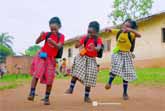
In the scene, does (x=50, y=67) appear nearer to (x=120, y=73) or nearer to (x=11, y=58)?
(x=120, y=73)

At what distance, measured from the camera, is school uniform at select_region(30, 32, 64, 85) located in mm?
8602

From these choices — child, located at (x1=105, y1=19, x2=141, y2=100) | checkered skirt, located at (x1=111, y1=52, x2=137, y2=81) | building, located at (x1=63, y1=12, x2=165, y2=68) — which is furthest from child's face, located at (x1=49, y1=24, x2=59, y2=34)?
building, located at (x1=63, y1=12, x2=165, y2=68)

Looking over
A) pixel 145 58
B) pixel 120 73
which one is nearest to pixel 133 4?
pixel 145 58

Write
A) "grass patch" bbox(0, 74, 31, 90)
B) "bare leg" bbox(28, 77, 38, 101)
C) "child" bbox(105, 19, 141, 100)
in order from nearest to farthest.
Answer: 1. "bare leg" bbox(28, 77, 38, 101)
2. "child" bbox(105, 19, 141, 100)
3. "grass patch" bbox(0, 74, 31, 90)

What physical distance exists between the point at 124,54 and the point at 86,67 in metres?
1.02

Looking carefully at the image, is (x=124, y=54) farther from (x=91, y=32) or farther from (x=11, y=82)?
(x=11, y=82)

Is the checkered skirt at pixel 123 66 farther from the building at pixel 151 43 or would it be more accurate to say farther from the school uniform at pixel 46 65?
the building at pixel 151 43

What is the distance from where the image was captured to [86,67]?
9.18m

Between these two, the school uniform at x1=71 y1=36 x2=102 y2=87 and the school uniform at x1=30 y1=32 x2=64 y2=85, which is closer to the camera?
the school uniform at x1=30 y1=32 x2=64 y2=85

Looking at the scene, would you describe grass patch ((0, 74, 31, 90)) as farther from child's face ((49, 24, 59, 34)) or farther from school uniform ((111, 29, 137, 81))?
child's face ((49, 24, 59, 34))

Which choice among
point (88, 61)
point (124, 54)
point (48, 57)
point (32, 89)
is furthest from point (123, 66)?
point (32, 89)

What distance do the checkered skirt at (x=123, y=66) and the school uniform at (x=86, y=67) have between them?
2.06 ft

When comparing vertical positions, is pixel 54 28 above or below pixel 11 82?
above

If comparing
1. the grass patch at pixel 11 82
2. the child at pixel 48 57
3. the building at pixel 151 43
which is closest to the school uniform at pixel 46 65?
the child at pixel 48 57
